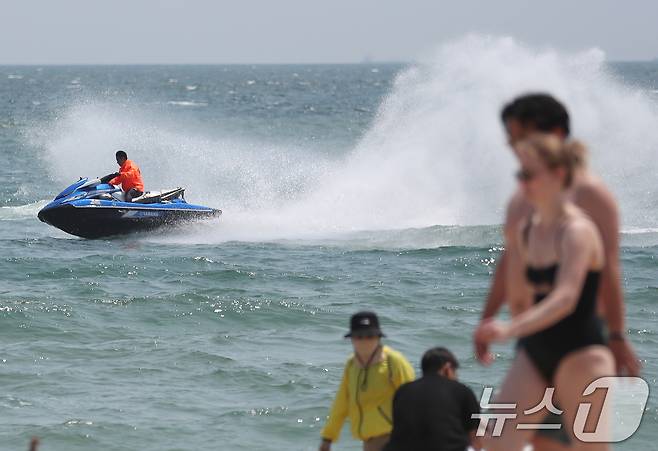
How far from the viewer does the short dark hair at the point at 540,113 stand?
439 cm

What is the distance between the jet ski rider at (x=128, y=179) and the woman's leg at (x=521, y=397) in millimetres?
14830

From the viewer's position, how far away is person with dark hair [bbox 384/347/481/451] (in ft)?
19.1

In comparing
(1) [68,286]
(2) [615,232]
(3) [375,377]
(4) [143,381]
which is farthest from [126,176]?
(2) [615,232]

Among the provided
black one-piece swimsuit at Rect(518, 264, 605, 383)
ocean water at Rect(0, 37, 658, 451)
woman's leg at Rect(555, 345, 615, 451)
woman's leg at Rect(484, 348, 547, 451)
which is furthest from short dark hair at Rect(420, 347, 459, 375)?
ocean water at Rect(0, 37, 658, 451)

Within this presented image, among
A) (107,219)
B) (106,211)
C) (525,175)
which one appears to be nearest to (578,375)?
(525,175)

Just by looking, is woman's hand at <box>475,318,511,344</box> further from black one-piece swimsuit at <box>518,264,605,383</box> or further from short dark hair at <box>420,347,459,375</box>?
short dark hair at <box>420,347,459,375</box>

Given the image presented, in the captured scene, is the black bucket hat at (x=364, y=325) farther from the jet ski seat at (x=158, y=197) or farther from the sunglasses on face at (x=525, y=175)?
the jet ski seat at (x=158, y=197)

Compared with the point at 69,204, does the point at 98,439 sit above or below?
below

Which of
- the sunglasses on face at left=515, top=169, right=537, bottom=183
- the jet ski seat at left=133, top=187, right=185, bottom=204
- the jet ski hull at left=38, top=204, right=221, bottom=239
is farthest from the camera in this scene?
the jet ski seat at left=133, top=187, right=185, bottom=204

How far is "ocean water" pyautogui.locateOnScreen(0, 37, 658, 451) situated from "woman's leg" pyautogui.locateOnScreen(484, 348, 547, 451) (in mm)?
5307

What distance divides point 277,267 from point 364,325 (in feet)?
37.8

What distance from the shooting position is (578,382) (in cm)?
425

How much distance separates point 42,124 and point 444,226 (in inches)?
1537

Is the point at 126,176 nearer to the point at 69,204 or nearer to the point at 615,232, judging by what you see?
the point at 69,204
